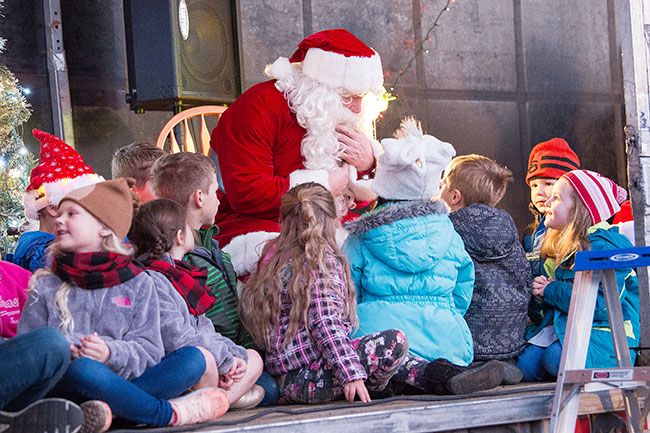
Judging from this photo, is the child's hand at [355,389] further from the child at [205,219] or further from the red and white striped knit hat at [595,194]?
the red and white striped knit hat at [595,194]

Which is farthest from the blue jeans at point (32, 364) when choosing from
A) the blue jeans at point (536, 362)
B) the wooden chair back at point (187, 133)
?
the wooden chair back at point (187, 133)

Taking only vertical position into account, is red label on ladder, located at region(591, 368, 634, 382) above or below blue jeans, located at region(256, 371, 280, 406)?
above

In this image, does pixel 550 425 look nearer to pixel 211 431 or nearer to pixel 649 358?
pixel 649 358

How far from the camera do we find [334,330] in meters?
3.65

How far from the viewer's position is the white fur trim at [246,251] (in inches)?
168

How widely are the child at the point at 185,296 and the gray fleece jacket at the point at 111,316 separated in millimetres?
126

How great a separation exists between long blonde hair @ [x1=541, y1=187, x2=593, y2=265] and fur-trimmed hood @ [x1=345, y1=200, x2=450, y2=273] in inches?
24.3

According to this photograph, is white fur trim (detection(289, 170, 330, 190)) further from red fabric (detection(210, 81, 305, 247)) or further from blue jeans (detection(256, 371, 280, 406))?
blue jeans (detection(256, 371, 280, 406))

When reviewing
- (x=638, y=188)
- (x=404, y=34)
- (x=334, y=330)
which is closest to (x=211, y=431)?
(x=334, y=330)

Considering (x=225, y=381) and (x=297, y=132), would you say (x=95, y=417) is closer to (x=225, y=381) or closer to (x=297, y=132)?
(x=225, y=381)

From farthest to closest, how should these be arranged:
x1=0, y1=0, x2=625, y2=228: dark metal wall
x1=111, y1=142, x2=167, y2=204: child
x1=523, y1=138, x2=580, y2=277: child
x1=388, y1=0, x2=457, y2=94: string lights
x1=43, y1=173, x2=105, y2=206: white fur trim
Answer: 1. x1=388, y1=0, x2=457, y2=94: string lights
2. x1=0, y1=0, x2=625, y2=228: dark metal wall
3. x1=523, y1=138, x2=580, y2=277: child
4. x1=111, y1=142, x2=167, y2=204: child
5. x1=43, y1=173, x2=105, y2=206: white fur trim

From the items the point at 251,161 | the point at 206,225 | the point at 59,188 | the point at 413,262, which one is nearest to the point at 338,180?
the point at 251,161

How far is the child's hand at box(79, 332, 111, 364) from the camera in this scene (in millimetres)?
3033

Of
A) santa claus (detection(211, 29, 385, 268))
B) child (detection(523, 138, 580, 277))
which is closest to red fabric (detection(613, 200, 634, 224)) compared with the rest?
child (detection(523, 138, 580, 277))
